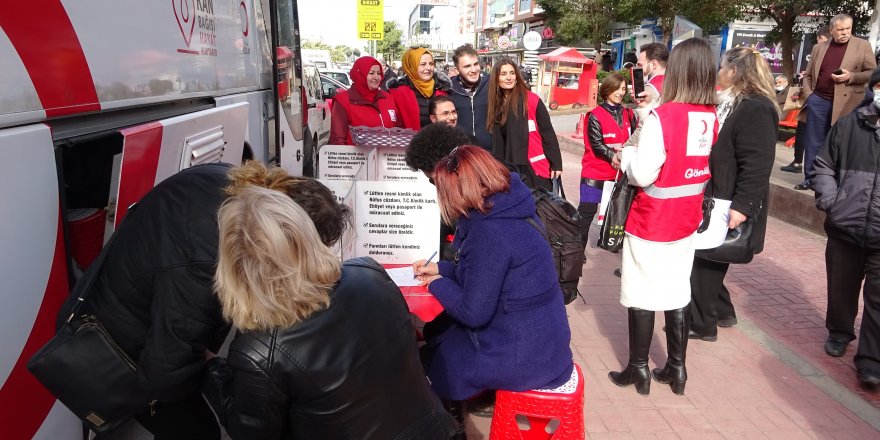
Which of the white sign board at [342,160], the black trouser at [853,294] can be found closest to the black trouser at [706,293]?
the black trouser at [853,294]

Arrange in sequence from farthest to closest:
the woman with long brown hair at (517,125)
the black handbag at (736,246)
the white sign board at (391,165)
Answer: the woman with long brown hair at (517,125)
the white sign board at (391,165)
the black handbag at (736,246)

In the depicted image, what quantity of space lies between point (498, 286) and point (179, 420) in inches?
51.3

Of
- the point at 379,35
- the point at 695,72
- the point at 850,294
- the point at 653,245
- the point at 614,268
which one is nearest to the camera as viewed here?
the point at 695,72

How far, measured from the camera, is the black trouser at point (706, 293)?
443 centimetres

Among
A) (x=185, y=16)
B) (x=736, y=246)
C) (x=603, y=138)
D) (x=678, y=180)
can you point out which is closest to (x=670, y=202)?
(x=678, y=180)

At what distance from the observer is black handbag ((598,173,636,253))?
3.61 meters

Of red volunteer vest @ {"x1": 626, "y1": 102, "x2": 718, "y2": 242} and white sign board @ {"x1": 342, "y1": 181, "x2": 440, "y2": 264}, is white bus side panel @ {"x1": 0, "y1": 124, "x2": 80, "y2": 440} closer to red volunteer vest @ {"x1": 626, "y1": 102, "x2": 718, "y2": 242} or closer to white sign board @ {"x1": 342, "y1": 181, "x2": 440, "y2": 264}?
white sign board @ {"x1": 342, "y1": 181, "x2": 440, "y2": 264}

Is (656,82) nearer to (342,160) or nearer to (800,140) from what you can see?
(342,160)

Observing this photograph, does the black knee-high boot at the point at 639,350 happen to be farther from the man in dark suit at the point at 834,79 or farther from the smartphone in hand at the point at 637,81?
the man in dark suit at the point at 834,79

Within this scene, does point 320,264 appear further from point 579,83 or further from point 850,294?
point 579,83

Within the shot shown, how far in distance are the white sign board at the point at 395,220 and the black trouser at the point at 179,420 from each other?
1.39 metres

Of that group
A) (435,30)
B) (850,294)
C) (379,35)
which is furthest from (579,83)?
(435,30)

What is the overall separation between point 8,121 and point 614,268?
5.32m

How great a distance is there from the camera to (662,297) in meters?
3.59
